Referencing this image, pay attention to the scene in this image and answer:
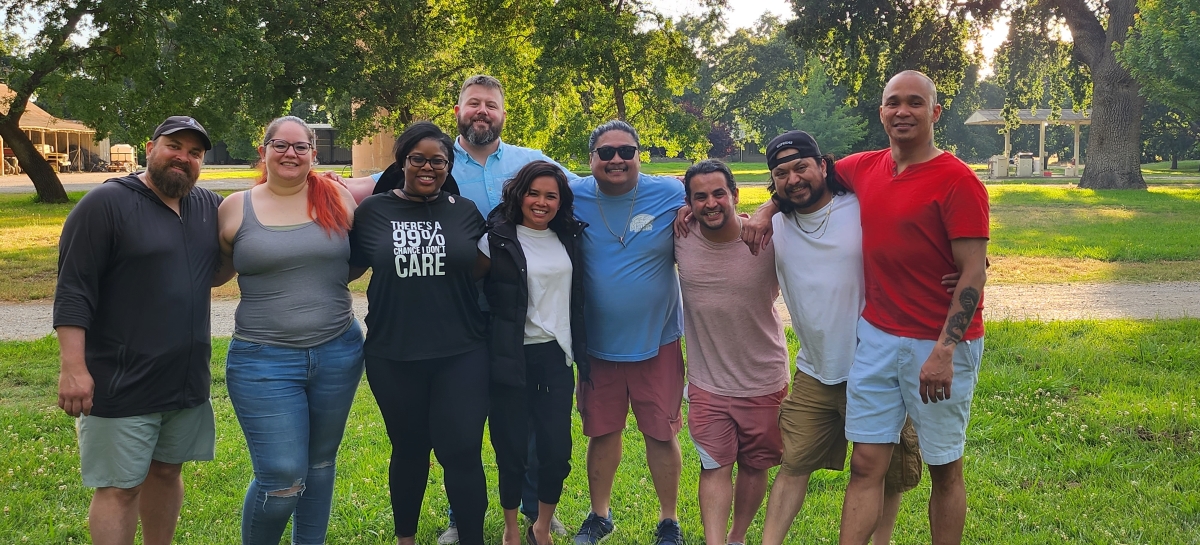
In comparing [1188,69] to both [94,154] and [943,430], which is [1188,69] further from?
[94,154]

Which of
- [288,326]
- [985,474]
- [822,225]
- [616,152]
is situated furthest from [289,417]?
[985,474]

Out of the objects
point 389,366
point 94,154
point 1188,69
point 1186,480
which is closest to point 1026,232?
point 1188,69

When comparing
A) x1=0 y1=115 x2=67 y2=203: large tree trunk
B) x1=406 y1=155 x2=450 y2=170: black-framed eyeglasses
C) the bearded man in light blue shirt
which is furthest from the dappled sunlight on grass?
x1=0 y1=115 x2=67 y2=203: large tree trunk

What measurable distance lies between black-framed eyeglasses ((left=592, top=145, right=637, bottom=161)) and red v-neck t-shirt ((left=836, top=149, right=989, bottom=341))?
122 centimetres

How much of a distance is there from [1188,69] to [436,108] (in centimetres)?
1996

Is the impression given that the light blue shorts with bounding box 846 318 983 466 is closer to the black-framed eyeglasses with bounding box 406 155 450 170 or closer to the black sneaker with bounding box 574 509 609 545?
the black sneaker with bounding box 574 509 609 545

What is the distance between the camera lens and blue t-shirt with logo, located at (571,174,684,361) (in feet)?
14.0

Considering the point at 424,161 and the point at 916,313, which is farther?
the point at 424,161

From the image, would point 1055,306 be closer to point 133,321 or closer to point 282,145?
point 282,145

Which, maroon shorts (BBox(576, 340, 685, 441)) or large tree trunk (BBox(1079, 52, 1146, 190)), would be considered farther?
large tree trunk (BBox(1079, 52, 1146, 190))

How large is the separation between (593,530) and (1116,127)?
30977 mm

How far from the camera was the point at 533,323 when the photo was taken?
407 cm

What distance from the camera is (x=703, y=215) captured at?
4.06m

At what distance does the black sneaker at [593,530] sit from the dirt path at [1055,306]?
5287 mm
